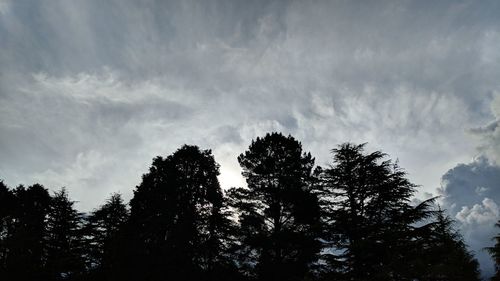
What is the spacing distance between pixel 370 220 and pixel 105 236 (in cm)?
2696

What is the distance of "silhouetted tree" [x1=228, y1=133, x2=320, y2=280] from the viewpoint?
23.8m

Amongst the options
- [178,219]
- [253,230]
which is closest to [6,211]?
[178,219]

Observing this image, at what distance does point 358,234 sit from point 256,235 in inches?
408

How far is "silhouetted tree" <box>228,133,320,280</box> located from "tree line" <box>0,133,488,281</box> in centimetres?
9

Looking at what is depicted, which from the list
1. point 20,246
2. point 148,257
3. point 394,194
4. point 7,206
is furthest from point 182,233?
point 7,206

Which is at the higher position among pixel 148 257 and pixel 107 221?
pixel 107 221

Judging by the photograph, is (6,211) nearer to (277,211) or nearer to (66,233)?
A: (66,233)

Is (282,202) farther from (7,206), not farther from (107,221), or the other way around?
(7,206)

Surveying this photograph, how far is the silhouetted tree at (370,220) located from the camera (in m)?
13.0

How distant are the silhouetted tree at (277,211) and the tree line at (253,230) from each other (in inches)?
3.4

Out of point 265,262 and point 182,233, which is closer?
point 265,262

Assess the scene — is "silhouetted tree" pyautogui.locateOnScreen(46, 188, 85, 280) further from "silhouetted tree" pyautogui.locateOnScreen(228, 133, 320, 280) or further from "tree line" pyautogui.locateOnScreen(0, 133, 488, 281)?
"silhouetted tree" pyautogui.locateOnScreen(228, 133, 320, 280)

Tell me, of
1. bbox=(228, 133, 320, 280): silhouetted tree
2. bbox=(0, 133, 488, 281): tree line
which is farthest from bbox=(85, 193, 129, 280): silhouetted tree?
bbox=(228, 133, 320, 280): silhouetted tree

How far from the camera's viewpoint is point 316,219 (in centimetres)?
2386
